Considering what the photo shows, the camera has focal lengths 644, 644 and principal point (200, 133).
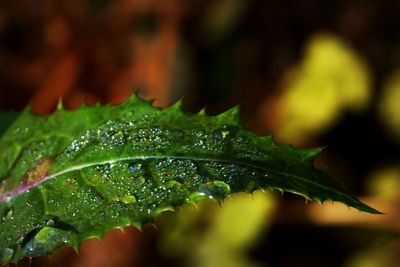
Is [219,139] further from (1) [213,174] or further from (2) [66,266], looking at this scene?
(2) [66,266]

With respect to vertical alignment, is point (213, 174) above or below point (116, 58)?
below

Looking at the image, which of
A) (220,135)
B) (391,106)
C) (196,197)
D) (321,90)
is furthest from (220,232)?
(196,197)

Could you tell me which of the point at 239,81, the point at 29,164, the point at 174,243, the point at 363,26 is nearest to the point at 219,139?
the point at 29,164

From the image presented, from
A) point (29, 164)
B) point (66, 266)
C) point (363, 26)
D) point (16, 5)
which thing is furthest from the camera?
point (363, 26)

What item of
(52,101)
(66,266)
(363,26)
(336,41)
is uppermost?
(363,26)

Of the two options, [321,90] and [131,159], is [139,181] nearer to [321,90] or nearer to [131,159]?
[131,159]

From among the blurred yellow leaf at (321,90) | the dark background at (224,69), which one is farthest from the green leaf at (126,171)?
the blurred yellow leaf at (321,90)

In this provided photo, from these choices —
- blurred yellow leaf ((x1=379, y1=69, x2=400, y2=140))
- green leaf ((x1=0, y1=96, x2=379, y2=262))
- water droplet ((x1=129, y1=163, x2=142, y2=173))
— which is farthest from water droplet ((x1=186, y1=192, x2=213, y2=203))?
blurred yellow leaf ((x1=379, y1=69, x2=400, y2=140))

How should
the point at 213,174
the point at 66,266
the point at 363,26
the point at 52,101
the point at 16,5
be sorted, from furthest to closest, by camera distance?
the point at 363,26 → the point at 16,5 → the point at 52,101 → the point at 66,266 → the point at 213,174
